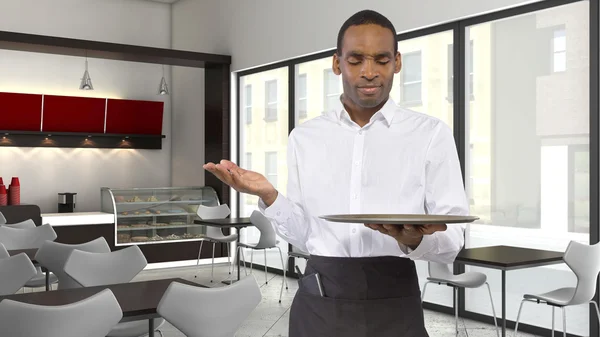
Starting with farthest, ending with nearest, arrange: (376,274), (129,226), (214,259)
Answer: (214,259) → (129,226) → (376,274)

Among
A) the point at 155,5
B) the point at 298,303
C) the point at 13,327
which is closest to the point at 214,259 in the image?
the point at 155,5

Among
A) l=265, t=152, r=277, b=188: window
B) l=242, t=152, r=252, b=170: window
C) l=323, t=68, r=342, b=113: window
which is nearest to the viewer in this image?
l=323, t=68, r=342, b=113: window

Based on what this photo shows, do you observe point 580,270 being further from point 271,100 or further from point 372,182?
point 271,100

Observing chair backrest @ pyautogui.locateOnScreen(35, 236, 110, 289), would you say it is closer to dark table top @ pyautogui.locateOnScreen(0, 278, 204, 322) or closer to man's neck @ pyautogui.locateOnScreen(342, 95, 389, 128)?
dark table top @ pyautogui.locateOnScreen(0, 278, 204, 322)

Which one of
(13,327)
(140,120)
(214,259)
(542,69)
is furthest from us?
(140,120)

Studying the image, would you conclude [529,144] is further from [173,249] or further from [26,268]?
[173,249]

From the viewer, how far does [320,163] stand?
58.6 inches

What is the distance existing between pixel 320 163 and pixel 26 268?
2690 millimetres

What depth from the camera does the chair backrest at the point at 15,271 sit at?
11.8 ft

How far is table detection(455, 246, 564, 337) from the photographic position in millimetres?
3963

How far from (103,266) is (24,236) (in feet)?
6.54

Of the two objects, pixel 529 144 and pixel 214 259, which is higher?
pixel 529 144

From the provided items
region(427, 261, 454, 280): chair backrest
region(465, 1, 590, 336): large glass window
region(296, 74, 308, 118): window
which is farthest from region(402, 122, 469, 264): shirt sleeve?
region(296, 74, 308, 118): window

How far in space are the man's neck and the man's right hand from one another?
261 mm
